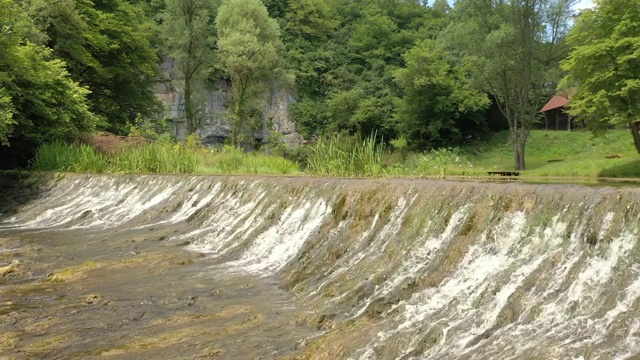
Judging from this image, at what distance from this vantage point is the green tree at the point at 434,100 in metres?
37.6

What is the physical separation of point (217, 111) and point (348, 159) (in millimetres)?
35673

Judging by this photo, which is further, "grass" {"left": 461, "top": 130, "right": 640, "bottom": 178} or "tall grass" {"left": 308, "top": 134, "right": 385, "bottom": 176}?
"grass" {"left": 461, "top": 130, "right": 640, "bottom": 178}

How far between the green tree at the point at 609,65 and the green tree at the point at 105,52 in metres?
21.2

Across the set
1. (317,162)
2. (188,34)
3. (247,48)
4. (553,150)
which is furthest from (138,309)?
(553,150)

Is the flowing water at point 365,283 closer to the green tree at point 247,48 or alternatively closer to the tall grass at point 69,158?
the tall grass at point 69,158

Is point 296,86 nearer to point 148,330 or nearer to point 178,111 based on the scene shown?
point 178,111

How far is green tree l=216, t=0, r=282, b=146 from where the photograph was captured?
29761mm

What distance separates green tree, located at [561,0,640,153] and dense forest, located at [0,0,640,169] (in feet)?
0.17

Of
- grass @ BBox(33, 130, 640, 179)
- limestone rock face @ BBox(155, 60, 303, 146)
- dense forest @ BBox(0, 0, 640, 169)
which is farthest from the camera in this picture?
limestone rock face @ BBox(155, 60, 303, 146)

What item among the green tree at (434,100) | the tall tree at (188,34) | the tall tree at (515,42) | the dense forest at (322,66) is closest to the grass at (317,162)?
the dense forest at (322,66)

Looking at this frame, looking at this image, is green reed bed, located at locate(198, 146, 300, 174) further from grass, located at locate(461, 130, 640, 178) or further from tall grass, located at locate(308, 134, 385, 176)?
grass, located at locate(461, 130, 640, 178)

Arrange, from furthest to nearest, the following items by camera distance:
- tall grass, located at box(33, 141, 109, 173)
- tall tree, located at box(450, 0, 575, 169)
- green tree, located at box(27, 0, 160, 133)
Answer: tall tree, located at box(450, 0, 575, 169) < green tree, located at box(27, 0, 160, 133) < tall grass, located at box(33, 141, 109, 173)

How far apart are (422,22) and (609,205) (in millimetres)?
58403

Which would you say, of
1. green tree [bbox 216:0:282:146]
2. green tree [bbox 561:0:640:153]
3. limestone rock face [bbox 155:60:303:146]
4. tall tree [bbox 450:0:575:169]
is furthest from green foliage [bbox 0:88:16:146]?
limestone rock face [bbox 155:60:303:146]
